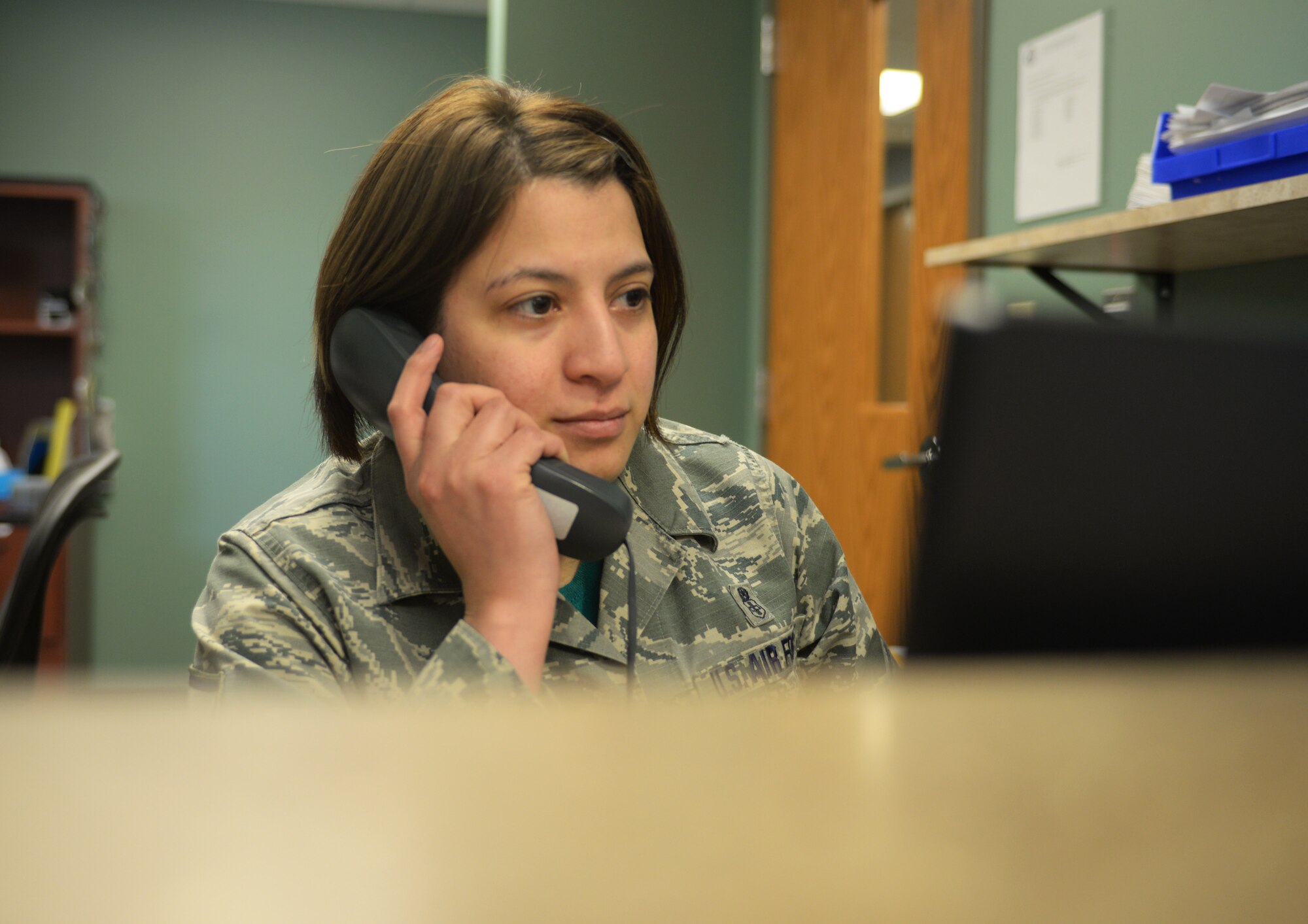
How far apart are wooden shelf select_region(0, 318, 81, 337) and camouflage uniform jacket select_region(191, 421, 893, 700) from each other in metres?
3.65

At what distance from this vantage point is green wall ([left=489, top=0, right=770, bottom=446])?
3.18m

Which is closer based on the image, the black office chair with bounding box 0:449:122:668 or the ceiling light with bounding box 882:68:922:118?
the black office chair with bounding box 0:449:122:668

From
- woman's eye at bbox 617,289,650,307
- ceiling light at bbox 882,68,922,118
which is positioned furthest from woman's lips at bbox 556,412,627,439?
ceiling light at bbox 882,68,922,118

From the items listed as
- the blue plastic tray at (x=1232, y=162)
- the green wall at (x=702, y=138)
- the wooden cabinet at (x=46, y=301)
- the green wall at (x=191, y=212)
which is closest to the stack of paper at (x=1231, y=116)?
the blue plastic tray at (x=1232, y=162)

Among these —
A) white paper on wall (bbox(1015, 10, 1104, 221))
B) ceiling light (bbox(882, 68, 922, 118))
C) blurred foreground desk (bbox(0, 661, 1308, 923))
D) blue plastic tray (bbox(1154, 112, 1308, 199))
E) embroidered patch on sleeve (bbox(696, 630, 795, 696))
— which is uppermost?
ceiling light (bbox(882, 68, 922, 118))

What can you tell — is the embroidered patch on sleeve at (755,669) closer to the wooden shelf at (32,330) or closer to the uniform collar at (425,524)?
the uniform collar at (425,524)

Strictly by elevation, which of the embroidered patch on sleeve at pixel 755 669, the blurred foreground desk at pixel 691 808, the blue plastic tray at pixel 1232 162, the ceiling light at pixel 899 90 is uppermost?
the ceiling light at pixel 899 90

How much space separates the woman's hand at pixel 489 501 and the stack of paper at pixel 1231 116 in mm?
987

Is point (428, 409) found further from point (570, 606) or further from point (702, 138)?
point (702, 138)

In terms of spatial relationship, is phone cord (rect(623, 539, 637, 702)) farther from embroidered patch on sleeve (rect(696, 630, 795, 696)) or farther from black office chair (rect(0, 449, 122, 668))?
black office chair (rect(0, 449, 122, 668))

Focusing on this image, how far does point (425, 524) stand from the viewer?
0.95m

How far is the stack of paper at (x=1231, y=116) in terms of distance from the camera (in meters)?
1.26

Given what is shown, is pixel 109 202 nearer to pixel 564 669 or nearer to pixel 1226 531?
pixel 564 669

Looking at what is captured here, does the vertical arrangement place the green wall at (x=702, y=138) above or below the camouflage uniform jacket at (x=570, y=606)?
above
